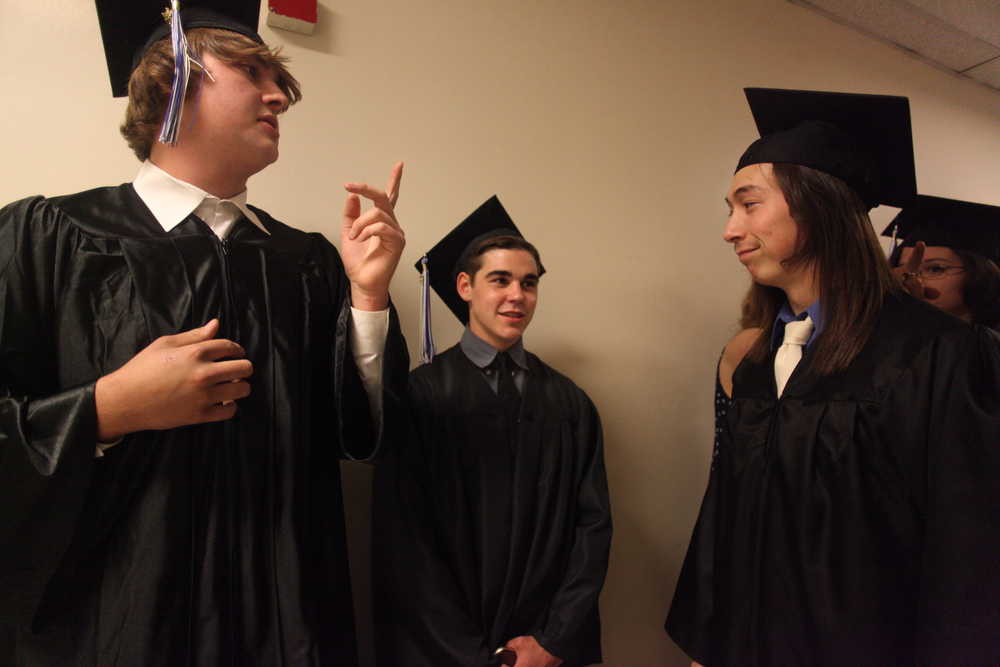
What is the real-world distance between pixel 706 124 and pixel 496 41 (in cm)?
106

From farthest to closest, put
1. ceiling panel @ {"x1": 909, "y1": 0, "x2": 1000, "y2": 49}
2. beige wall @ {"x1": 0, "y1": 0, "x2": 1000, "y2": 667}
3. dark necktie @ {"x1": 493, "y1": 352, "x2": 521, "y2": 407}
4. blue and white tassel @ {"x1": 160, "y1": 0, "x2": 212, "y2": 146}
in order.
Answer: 1. ceiling panel @ {"x1": 909, "y1": 0, "x2": 1000, "y2": 49}
2. dark necktie @ {"x1": 493, "y1": 352, "x2": 521, "y2": 407}
3. beige wall @ {"x1": 0, "y1": 0, "x2": 1000, "y2": 667}
4. blue and white tassel @ {"x1": 160, "y1": 0, "x2": 212, "y2": 146}

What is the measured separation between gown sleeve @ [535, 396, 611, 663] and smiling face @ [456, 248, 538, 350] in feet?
1.11

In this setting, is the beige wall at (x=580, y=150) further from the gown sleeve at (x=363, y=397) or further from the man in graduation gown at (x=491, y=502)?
the gown sleeve at (x=363, y=397)

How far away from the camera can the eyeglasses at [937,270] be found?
6.89 feet

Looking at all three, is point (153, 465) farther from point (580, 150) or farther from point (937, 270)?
point (937, 270)

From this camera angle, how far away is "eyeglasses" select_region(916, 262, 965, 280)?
6.89ft

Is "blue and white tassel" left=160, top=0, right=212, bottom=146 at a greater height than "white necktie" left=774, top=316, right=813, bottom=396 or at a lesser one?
greater

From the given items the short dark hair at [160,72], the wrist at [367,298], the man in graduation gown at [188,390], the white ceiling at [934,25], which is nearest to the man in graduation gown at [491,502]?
the man in graduation gown at [188,390]

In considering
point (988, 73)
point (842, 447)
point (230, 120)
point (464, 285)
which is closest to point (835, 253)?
point (842, 447)

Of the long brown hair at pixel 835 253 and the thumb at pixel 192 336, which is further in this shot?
the long brown hair at pixel 835 253

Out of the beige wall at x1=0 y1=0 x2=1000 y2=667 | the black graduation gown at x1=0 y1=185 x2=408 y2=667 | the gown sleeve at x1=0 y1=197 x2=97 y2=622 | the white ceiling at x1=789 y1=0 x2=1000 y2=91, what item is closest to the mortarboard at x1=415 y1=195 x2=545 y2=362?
the beige wall at x1=0 y1=0 x2=1000 y2=667

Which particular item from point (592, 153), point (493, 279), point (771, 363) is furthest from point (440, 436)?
point (592, 153)

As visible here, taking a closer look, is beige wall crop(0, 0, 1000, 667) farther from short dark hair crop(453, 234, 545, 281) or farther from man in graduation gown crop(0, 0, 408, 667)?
man in graduation gown crop(0, 0, 408, 667)

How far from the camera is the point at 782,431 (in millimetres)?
1380
